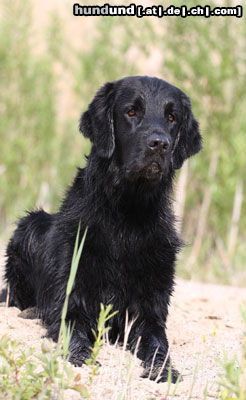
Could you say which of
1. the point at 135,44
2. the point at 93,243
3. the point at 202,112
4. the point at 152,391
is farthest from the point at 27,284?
the point at 135,44

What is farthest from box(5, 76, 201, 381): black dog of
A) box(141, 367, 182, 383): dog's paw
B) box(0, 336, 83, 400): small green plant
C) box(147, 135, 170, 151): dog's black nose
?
box(0, 336, 83, 400): small green plant

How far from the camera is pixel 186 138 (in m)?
4.08

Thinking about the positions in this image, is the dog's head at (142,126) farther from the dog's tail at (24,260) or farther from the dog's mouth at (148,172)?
the dog's tail at (24,260)

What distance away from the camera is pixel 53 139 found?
1195cm

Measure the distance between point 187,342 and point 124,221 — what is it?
1086mm

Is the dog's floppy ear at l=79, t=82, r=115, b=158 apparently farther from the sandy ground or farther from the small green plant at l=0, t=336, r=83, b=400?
the small green plant at l=0, t=336, r=83, b=400

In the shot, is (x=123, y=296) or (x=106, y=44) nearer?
(x=123, y=296)

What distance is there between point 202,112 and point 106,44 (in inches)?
104

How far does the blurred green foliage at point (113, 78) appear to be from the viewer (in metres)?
9.91

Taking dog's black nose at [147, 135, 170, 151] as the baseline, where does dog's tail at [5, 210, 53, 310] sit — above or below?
below

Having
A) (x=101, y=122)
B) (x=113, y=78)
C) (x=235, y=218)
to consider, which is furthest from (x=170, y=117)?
(x=113, y=78)

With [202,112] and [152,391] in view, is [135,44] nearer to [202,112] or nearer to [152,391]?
[202,112]

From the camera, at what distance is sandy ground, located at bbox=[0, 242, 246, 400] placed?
2.83 m

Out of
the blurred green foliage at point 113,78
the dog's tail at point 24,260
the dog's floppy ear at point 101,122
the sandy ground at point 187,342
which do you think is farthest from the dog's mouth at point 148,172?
the blurred green foliage at point 113,78
